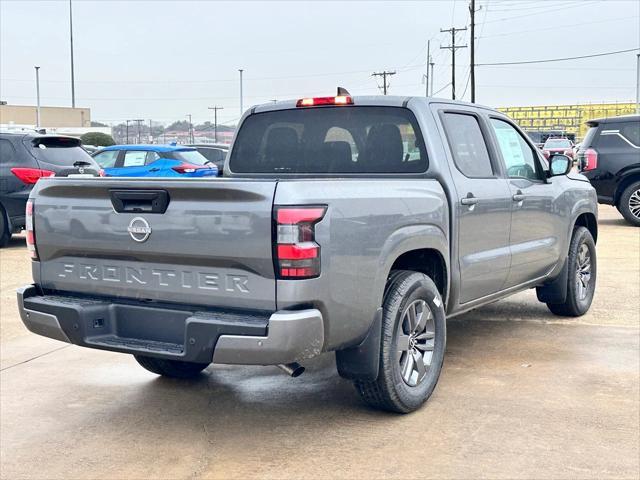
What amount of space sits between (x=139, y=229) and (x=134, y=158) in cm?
1325

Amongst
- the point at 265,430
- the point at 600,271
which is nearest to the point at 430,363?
the point at 265,430

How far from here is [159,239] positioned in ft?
13.5

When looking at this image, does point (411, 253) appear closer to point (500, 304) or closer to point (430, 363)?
point (430, 363)

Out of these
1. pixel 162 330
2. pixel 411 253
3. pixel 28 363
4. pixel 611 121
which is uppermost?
pixel 611 121

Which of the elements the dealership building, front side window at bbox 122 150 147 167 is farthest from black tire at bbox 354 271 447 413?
the dealership building

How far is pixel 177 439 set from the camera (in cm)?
441

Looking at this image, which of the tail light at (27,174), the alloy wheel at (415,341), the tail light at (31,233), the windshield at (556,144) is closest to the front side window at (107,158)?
the tail light at (27,174)

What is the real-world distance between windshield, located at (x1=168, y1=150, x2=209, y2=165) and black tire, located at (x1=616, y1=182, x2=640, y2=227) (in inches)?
322

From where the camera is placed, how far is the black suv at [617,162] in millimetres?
14000

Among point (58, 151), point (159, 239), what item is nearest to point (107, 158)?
point (58, 151)

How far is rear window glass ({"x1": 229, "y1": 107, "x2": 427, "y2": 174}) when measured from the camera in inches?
208

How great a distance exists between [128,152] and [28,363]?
37.7 feet

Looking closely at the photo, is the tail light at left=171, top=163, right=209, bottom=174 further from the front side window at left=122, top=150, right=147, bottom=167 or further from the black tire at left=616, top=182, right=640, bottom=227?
the black tire at left=616, top=182, right=640, bottom=227

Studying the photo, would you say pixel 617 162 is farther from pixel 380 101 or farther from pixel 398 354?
pixel 398 354
